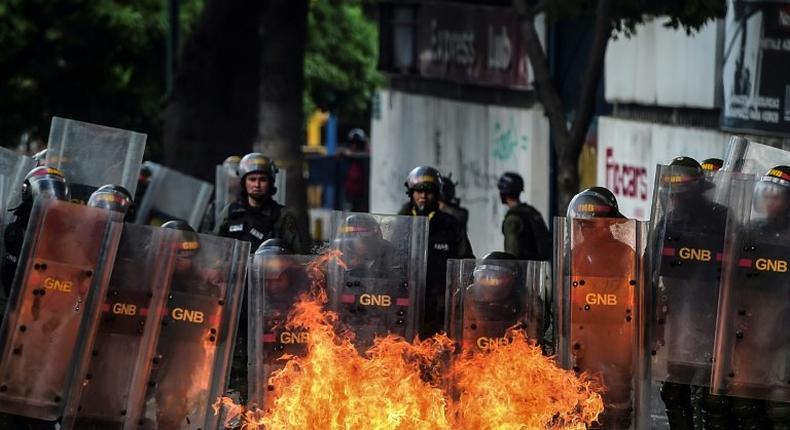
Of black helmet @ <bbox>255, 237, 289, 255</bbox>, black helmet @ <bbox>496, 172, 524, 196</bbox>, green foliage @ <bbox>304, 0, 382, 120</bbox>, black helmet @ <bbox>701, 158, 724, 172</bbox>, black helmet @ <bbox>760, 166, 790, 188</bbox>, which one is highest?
green foliage @ <bbox>304, 0, 382, 120</bbox>

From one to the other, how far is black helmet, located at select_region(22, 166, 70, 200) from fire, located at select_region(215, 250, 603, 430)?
2.26 m

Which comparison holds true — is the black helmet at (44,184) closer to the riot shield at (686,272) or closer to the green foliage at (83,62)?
the riot shield at (686,272)

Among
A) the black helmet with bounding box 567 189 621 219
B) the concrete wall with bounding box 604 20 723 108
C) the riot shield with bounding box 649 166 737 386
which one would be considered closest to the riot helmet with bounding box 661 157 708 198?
the riot shield with bounding box 649 166 737 386

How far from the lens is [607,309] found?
29.9ft

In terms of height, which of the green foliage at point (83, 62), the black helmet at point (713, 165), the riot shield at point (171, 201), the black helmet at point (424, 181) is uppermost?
the green foliage at point (83, 62)

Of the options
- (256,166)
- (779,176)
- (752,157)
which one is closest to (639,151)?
(256,166)

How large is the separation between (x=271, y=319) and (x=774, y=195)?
2697mm

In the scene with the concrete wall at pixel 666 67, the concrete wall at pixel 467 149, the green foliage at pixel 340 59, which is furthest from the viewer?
the green foliage at pixel 340 59

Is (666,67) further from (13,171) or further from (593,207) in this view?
(13,171)

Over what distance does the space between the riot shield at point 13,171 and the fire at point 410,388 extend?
2504mm

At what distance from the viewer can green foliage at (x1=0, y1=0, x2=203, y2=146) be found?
1111 inches

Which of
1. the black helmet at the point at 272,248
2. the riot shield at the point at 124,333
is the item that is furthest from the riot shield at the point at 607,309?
the riot shield at the point at 124,333

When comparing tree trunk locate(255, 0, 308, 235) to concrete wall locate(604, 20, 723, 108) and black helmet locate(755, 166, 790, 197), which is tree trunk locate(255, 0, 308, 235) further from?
black helmet locate(755, 166, 790, 197)

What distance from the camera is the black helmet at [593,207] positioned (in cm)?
995
